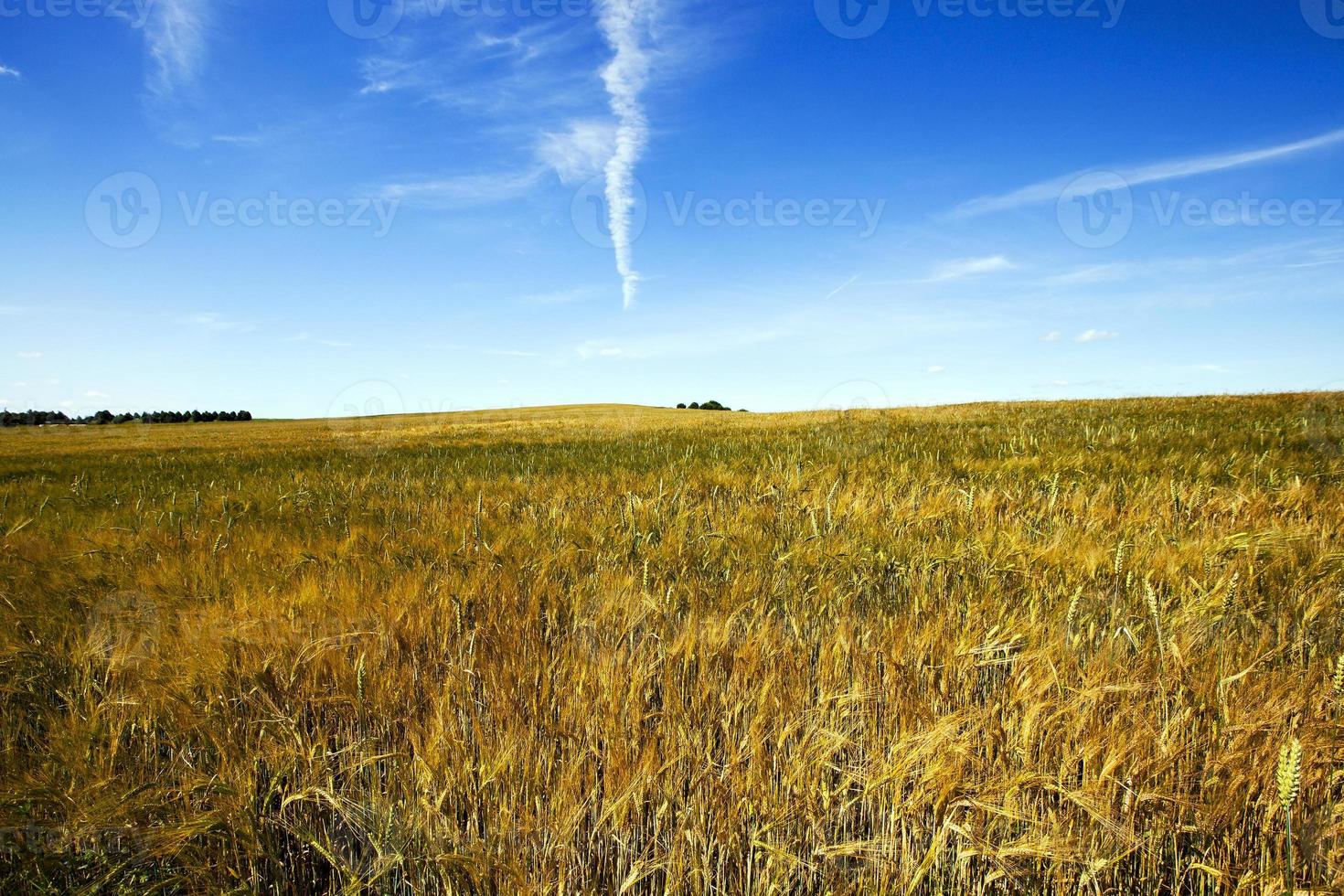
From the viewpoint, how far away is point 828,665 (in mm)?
1829

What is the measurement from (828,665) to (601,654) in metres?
0.72

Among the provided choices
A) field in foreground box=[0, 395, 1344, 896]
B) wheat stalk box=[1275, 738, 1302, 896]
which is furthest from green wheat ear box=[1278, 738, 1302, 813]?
field in foreground box=[0, 395, 1344, 896]

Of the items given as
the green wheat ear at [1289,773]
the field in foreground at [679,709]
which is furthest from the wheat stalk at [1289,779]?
the field in foreground at [679,709]

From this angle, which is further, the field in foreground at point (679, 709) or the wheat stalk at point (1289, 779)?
the field in foreground at point (679, 709)

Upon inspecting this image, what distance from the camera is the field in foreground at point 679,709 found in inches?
47.7

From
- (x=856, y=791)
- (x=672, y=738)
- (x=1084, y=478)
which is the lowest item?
(x=856, y=791)

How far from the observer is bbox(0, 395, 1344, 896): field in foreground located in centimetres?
121

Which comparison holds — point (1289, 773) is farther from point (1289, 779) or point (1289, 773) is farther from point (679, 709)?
point (679, 709)

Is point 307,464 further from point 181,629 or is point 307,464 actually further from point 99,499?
point 181,629

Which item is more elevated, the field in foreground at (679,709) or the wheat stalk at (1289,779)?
the wheat stalk at (1289,779)

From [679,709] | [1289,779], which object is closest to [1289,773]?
[1289,779]

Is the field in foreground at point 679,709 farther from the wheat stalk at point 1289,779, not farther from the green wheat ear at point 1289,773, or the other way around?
the green wheat ear at point 1289,773

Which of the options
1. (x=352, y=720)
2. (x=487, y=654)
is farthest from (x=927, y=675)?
(x=352, y=720)

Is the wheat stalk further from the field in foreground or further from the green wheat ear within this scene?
the field in foreground
